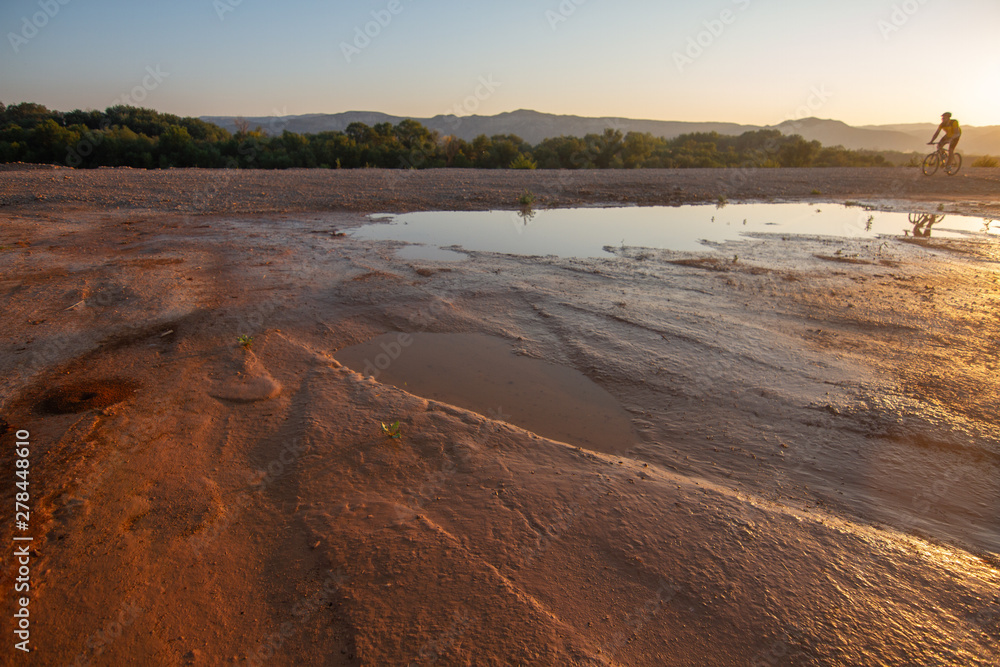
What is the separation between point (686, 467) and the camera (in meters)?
2.63

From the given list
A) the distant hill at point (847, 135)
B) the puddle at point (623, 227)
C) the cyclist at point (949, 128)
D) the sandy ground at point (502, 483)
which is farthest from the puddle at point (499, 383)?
the distant hill at point (847, 135)

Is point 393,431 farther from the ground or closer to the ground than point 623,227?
closer to the ground

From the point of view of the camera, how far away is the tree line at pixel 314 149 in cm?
2238

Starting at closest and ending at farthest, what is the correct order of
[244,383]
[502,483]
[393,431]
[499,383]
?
1. [502,483]
2. [393,431]
3. [244,383]
4. [499,383]

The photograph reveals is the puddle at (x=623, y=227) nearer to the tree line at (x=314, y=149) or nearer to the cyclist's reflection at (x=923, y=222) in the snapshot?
the cyclist's reflection at (x=923, y=222)

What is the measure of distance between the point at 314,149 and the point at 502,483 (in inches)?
1043

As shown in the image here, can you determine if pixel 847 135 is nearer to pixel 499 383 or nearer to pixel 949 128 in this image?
pixel 949 128

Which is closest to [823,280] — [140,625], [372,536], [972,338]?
[972,338]

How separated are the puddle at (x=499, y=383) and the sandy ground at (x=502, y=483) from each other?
126 millimetres

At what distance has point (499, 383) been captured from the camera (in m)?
3.53

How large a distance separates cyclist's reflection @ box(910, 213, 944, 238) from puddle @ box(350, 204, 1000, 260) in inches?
1.2

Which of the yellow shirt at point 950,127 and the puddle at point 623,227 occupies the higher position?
the yellow shirt at point 950,127

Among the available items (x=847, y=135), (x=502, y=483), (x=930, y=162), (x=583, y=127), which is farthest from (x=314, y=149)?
(x=847, y=135)

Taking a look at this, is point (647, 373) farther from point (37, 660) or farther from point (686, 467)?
point (37, 660)
